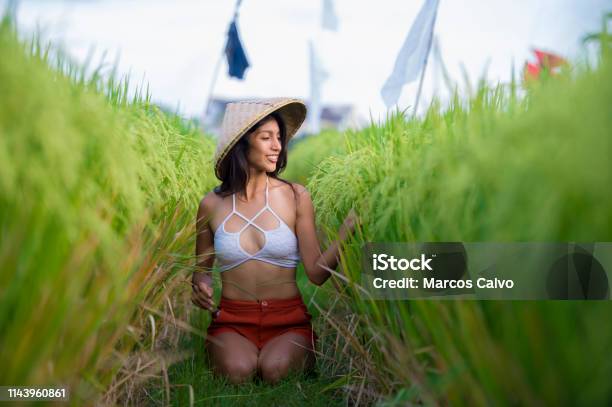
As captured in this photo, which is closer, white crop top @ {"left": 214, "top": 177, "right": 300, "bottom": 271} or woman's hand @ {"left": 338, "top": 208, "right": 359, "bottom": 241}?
woman's hand @ {"left": 338, "top": 208, "right": 359, "bottom": 241}

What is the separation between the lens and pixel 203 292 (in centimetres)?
227

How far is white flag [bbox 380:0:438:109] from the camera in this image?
3.80 metres

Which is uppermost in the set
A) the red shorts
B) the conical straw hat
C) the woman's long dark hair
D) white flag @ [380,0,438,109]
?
white flag @ [380,0,438,109]

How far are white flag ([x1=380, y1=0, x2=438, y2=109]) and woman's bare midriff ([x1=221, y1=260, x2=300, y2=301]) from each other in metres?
1.76

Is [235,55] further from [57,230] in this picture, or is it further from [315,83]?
[57,230]

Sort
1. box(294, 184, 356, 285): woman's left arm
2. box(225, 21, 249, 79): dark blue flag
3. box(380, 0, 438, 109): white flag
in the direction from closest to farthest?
box(294, 184, 356, 285): woman's left arm, box(380, 0, 438, 109): white flag, box(225, 21, 249, 79): dark blue flag

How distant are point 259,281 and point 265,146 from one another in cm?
55

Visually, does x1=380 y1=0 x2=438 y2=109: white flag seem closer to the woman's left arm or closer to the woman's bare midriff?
the woman's left arm

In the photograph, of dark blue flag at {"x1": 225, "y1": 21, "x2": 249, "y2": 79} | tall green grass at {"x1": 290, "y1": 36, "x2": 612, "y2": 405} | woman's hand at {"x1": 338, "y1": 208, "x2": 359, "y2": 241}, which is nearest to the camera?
tall green grass at {"x1": 290, "y1": 36, "x2": 612, "y2": 405}

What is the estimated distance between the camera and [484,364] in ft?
3.56

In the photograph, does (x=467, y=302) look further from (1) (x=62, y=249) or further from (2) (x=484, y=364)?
(1) (x=62, y=249)

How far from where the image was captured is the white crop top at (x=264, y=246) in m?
2.32

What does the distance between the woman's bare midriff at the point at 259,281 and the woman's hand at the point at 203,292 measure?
80 millimetres

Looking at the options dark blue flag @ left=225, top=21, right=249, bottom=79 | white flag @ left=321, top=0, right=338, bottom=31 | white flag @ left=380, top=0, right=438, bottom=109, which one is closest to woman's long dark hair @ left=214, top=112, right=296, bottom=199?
white flag @ left=380, top=0, right=438, bottom=109
